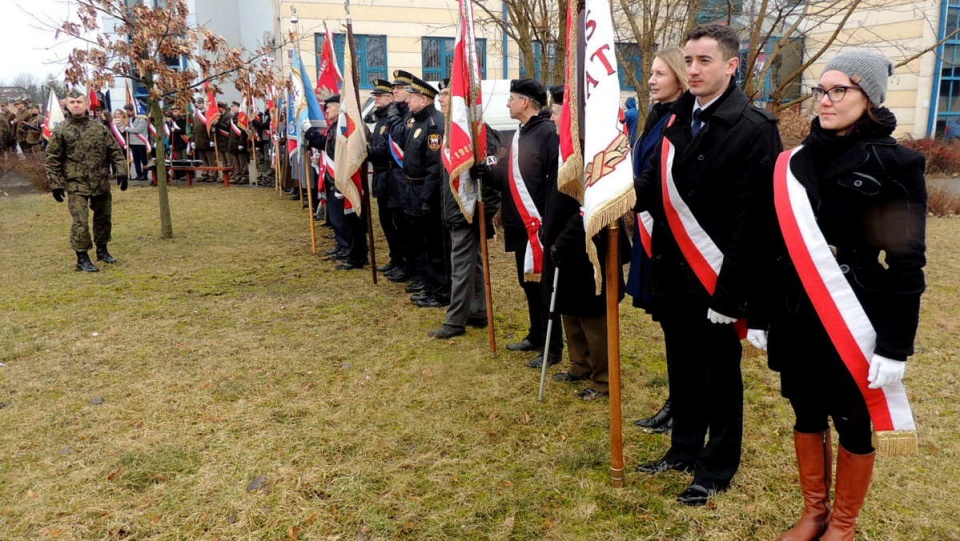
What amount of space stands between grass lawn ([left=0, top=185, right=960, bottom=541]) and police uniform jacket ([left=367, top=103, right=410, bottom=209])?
108 centimetres

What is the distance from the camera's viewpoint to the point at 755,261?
9.31 feet

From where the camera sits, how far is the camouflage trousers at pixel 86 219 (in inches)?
324

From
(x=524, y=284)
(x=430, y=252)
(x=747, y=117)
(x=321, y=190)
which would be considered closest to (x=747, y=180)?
(x=747, y=117)

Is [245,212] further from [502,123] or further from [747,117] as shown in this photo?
[747,117]

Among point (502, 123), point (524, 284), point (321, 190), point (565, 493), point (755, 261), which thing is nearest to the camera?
point (755, 261)

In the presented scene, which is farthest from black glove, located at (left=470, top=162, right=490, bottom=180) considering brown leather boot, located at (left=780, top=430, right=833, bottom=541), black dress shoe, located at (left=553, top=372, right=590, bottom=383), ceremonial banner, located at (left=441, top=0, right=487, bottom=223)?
brown leather boot, located at (left=780, top=430, right=833, bottom=541)

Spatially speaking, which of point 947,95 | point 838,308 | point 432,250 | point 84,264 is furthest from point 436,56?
point 838,308

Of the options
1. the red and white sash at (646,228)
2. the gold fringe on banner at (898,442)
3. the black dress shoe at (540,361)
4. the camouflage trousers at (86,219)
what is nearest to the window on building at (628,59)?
the black dress shoe at (540,361)

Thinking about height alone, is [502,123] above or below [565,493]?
above

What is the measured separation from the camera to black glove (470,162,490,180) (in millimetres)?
5312

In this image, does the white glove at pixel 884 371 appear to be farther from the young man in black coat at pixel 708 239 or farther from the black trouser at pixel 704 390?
the black trouser at pixel 704 390

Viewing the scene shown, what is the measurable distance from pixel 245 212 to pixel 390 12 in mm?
12288

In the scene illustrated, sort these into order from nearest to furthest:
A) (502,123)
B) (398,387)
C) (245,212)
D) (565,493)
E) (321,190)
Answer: (565,493) < (398,387) < (321,190) < (245,212) < (502,123)

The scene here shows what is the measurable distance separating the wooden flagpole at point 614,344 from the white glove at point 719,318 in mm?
→ 401
